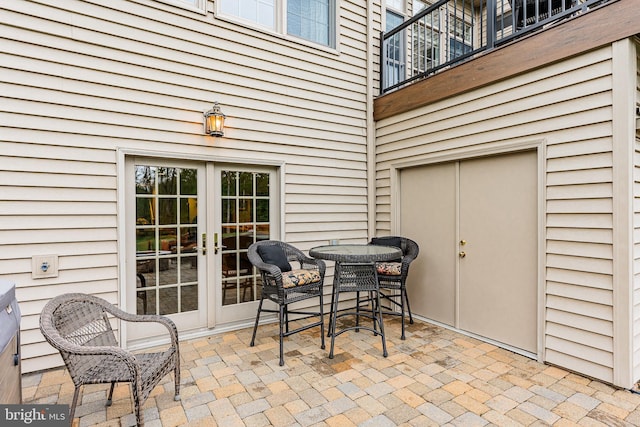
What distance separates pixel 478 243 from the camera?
3.61 meters

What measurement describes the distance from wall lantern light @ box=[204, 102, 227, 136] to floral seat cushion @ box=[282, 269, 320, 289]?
1605mm

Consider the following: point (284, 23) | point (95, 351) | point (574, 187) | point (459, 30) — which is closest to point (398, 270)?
point (574, 187)

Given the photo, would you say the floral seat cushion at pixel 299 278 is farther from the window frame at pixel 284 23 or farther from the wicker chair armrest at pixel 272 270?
the window frame at pixel 284 23

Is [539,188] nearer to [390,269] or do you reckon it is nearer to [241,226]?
[390,269]

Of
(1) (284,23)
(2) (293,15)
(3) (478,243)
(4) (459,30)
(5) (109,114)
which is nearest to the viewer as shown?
(5) (109,114)

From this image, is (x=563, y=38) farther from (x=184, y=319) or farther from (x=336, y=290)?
(x=184, y=319)

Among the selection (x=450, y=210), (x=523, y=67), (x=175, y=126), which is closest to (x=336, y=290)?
(x=450, y=210)

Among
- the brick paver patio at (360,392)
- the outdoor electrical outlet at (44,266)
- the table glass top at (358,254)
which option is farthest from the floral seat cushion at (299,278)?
the outdoor electrical outlet at (44,266)

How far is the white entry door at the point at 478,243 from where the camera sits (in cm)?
320

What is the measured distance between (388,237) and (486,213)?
3.88ft

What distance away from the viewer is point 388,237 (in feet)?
14.1

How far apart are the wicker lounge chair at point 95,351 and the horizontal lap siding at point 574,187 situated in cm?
307

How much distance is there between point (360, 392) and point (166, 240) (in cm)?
235

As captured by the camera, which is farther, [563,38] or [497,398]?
[563,38]
